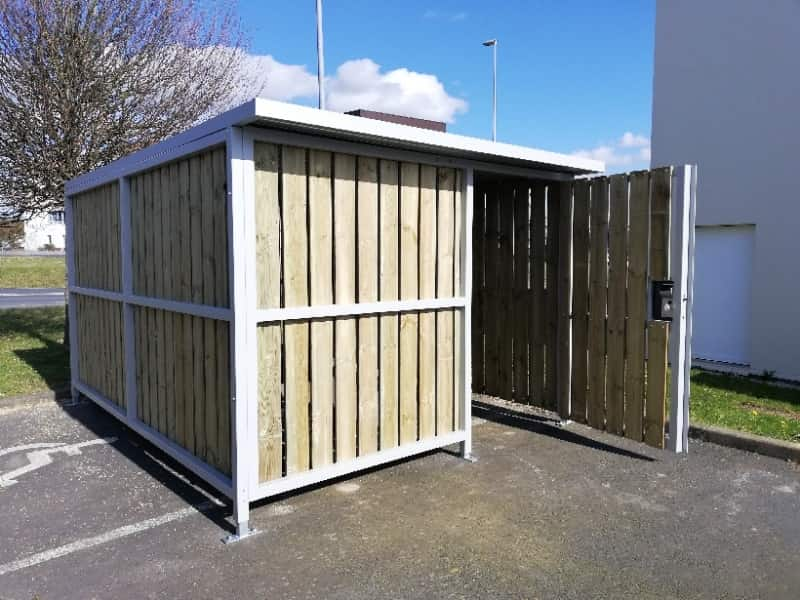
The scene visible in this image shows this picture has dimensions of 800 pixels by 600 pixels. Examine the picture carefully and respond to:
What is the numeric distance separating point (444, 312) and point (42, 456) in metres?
3.55

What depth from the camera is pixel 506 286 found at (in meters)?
6.14

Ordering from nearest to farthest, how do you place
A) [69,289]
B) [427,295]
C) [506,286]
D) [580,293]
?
[427,295]
[580,293]
[506,286]
[69,289]

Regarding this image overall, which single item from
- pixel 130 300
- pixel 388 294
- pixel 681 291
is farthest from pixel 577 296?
pixel 130 300

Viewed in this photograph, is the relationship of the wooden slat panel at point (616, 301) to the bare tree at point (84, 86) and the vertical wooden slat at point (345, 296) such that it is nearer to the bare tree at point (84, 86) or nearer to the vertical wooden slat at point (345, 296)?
the vertical wooden slat at point (345, 296)

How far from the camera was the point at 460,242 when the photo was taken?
193 inches

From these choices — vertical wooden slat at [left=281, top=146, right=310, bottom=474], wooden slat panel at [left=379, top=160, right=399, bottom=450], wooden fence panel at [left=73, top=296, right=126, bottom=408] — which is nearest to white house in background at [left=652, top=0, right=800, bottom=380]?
wooden slat panel at [left=379, top=160, right=399, bottom=450]

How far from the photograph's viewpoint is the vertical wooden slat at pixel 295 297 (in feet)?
12.6

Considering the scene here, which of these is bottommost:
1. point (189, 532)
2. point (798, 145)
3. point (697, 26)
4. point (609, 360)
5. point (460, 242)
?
point (189, 532)

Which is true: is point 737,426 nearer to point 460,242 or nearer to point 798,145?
point 460,242

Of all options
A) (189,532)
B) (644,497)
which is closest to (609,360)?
(644,497)

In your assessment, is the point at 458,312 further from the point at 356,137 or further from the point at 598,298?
the point at 356,137

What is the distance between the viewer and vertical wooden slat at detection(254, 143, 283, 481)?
12.1 ft

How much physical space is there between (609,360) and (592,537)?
1886 mm

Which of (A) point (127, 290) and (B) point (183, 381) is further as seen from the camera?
(A) point (127, 290)
